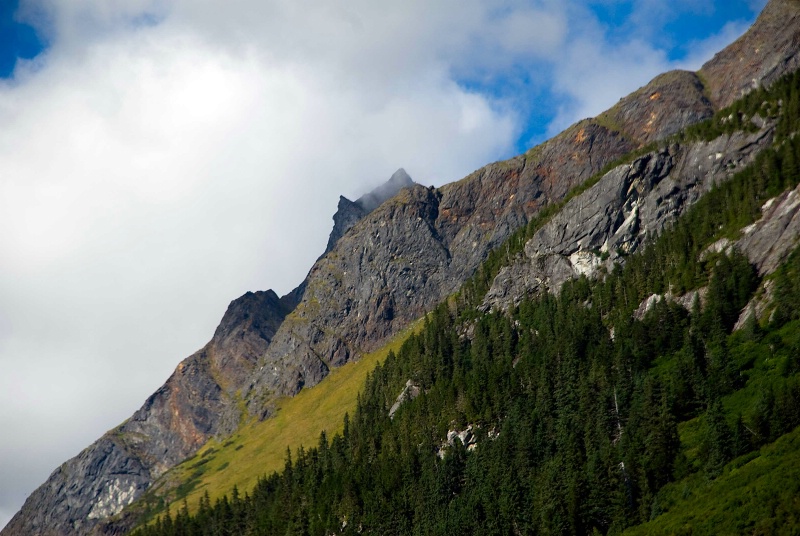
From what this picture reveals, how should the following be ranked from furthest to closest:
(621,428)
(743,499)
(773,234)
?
(773,234) → (621,428) → (743,499)

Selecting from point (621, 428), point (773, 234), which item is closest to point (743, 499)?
point (621, 428)

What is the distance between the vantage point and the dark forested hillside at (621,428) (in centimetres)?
11106

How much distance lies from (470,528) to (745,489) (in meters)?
55.5

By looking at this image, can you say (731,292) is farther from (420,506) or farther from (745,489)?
(420,506)

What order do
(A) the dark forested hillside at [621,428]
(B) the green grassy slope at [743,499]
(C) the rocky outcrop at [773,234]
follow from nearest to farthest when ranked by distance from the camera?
(B) the green grassy slope at [743,499]
(A) the dark forested hillside at [621,428]
(C) the rocky outcrop at [773,234]

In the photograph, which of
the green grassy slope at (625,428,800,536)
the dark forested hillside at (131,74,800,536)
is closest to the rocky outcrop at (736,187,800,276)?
the dark forested hillside at (131,74,800,536)

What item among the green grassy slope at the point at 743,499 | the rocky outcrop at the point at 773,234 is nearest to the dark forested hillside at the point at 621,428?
the green grassy slope at the point at 743,499

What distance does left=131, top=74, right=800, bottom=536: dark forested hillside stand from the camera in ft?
364

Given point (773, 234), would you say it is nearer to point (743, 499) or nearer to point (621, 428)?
point (621, 428)

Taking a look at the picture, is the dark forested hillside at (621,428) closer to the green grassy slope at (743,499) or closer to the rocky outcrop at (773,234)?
the green grassy slope at (743,499)

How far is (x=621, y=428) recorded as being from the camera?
137 metres

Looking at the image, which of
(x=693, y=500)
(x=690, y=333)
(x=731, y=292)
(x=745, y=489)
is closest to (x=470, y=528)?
(x=693, y=500)

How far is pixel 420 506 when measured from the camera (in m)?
154

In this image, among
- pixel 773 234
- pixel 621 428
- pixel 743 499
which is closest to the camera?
pixel 743 499
